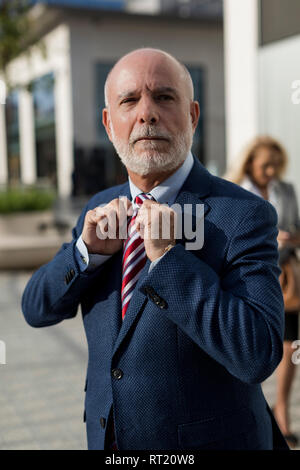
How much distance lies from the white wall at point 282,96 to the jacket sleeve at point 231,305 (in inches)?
189

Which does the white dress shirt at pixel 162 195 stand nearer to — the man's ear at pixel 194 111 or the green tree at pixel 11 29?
the man's ear at pixel 194 111

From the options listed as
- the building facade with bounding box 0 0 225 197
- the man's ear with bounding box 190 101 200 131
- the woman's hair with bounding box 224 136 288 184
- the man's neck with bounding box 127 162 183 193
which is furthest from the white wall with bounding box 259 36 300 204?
the building facade with bounding box 0 0 225 197

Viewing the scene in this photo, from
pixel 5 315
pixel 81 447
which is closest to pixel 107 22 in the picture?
Answer: pixel 5 315

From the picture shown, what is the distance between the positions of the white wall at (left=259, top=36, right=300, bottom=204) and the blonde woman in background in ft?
6.99

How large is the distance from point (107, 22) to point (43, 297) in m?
20.8

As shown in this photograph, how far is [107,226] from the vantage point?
162 centimetres

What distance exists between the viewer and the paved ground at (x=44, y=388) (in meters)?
3.95

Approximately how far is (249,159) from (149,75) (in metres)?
2.60

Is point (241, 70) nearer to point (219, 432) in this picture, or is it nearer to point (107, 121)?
point (107, 121)

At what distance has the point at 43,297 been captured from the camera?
1795mm

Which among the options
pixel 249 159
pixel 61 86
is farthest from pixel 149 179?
pixel 61 86

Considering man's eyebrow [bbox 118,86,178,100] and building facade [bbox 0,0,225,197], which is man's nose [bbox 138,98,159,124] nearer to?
man's eyebrow [bbox 118,86,178,100]

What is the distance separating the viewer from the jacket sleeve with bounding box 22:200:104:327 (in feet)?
5.65
